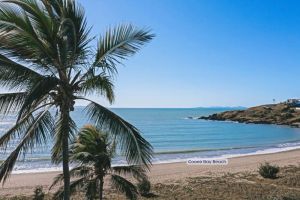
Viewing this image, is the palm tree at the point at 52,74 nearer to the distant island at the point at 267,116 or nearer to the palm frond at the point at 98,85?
the palm frond at the point at 98,85

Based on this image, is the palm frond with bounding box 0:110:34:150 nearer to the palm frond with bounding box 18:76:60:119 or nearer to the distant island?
the palm frond with bounding box 18:76:60:119

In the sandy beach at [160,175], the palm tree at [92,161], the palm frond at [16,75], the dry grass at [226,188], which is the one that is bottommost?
the sandy beach at [160,175]

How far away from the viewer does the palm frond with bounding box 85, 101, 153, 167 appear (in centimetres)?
719

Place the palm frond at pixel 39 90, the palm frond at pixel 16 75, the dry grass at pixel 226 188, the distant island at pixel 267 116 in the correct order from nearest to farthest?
the palm frond at pixel 39 90, the palm frond at pixel 16 75, the dry grass at pixel 226 188, the distant island at pixel 267 116

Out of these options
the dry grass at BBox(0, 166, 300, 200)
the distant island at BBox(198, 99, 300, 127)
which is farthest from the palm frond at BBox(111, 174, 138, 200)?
the distant island at BBox(198, 99, 300, 127)

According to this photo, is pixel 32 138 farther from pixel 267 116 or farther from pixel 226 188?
pixel 267 116

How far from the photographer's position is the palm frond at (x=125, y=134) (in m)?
7.19

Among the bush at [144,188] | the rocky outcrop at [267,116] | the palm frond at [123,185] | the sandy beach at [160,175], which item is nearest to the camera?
the palm frond at [123,185]

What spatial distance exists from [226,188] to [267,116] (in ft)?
271

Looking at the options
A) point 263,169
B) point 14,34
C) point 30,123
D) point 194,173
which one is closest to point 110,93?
point 30,123

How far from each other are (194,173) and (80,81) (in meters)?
18.6

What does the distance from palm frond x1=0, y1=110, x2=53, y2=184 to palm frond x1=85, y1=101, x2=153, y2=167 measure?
799 mm

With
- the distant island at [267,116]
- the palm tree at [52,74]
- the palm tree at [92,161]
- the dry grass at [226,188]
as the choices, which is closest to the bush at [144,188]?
the dry grass at [226,188]

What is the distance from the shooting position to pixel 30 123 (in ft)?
23.3
